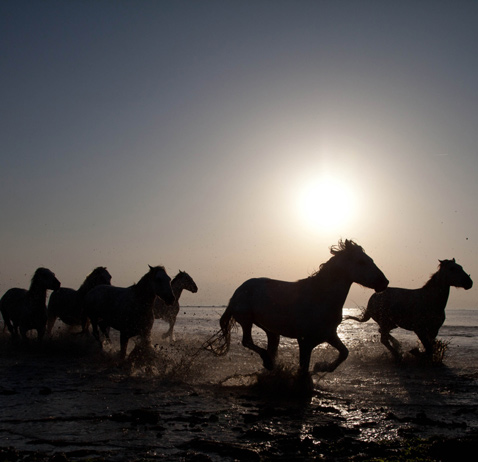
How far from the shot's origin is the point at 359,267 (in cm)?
809

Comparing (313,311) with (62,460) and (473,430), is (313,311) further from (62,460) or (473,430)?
(62,460)

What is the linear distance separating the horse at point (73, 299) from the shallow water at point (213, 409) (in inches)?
134

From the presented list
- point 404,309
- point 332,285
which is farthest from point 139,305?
point 404,309

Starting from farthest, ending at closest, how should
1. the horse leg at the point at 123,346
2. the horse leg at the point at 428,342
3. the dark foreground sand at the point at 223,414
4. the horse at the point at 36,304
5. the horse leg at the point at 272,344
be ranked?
the horse at the point at 36,304 → the horse leg at the point at 428,342 → the horse leg at the point at 123,346 → the horse leg at the point at 272,344 → the dark foreground sand at the point at 223,414

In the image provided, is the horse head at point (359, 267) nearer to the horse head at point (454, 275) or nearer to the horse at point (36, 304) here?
the horse head at point (454, 275)

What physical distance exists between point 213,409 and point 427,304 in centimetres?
782

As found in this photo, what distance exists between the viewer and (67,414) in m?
5.62

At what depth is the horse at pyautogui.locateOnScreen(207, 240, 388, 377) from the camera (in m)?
7.95

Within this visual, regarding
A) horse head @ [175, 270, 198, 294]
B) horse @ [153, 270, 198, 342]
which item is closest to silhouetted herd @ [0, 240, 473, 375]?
horse @ [153, 270, 198, 342]

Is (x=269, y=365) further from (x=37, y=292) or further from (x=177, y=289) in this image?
(x=177, y=289)

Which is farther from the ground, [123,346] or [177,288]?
[177,288]

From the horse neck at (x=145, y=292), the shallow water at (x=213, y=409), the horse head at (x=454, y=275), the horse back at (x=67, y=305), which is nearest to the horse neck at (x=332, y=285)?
the shallow water at (x=213, y=409)

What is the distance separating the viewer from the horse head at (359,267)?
796 centimetres

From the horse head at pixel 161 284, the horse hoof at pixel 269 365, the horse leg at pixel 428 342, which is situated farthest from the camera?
the horse leg at pixel 428 342
